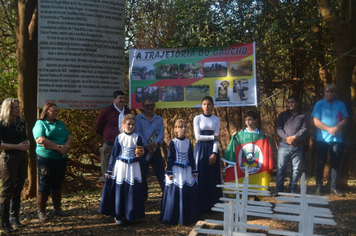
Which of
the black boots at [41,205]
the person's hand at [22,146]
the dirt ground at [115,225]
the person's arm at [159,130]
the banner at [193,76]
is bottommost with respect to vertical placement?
A: the dirt ground at [115,225]

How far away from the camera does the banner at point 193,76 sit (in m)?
6.67

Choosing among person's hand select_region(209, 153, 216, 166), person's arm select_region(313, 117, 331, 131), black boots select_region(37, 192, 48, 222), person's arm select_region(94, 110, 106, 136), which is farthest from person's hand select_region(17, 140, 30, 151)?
person's arm select_region(313, 117, 331, 131)

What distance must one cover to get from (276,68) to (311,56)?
0.88 metres

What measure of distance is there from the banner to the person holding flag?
2.81 ft

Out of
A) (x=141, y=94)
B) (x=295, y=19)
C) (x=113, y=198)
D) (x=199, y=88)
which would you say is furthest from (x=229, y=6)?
(x=113, y=198)

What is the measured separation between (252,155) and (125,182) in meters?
2.19

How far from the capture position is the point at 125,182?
16.7 ft

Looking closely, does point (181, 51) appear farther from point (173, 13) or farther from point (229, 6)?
point (173, 13)

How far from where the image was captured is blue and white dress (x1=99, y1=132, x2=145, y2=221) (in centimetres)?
506

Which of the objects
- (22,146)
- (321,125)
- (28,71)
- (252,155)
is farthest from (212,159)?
(28,71)

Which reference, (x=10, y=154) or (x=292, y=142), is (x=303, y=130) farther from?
(x=10, y=154)

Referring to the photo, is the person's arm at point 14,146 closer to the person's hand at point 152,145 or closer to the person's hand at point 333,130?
the person's hand at point 152,145

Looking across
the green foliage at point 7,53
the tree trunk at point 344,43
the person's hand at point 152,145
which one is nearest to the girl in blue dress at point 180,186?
the person's hand at point 152,145

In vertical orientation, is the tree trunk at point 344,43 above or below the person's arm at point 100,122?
above
